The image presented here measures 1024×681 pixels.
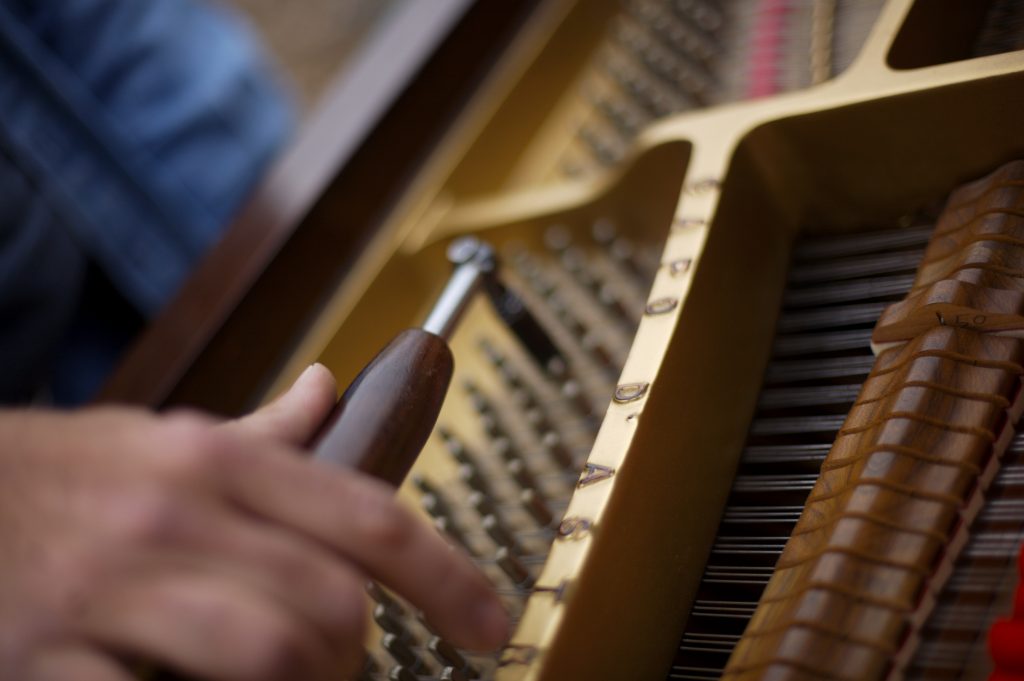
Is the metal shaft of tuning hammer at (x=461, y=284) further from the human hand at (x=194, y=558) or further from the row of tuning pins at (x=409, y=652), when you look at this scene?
the human hand at (x=194, y=558)

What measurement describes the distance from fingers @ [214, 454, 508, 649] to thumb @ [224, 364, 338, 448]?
0.09m

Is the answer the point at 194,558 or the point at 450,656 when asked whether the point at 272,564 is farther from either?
the point at 450,656

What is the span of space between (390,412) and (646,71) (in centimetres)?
94

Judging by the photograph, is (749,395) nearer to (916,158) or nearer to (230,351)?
(916,158)

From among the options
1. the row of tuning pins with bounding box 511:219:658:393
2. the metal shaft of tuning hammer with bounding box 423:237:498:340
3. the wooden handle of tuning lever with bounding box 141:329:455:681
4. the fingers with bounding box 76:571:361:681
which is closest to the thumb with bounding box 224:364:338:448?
→ the wooden handle of tuning lever with bounding box 141:329:455:681

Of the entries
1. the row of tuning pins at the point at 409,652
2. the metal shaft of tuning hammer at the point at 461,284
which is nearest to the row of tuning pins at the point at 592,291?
the metal shaft of tuning hammer at the point at 461,284

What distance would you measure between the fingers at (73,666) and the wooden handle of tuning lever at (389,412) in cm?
11

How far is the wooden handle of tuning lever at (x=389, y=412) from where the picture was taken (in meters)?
0.74

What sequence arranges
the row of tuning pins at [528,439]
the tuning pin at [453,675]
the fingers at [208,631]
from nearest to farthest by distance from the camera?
the fingers at [208,631] < the tuning pin at [453,675] < the row of tuning pins at [528,439]

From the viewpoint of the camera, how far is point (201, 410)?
122 centimetres

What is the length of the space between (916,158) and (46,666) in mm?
898

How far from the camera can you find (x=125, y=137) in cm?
165

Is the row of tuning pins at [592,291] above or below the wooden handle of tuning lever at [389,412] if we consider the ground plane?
above

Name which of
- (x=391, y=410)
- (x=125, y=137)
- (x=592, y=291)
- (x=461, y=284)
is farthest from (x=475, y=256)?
(x=125, y=137)
